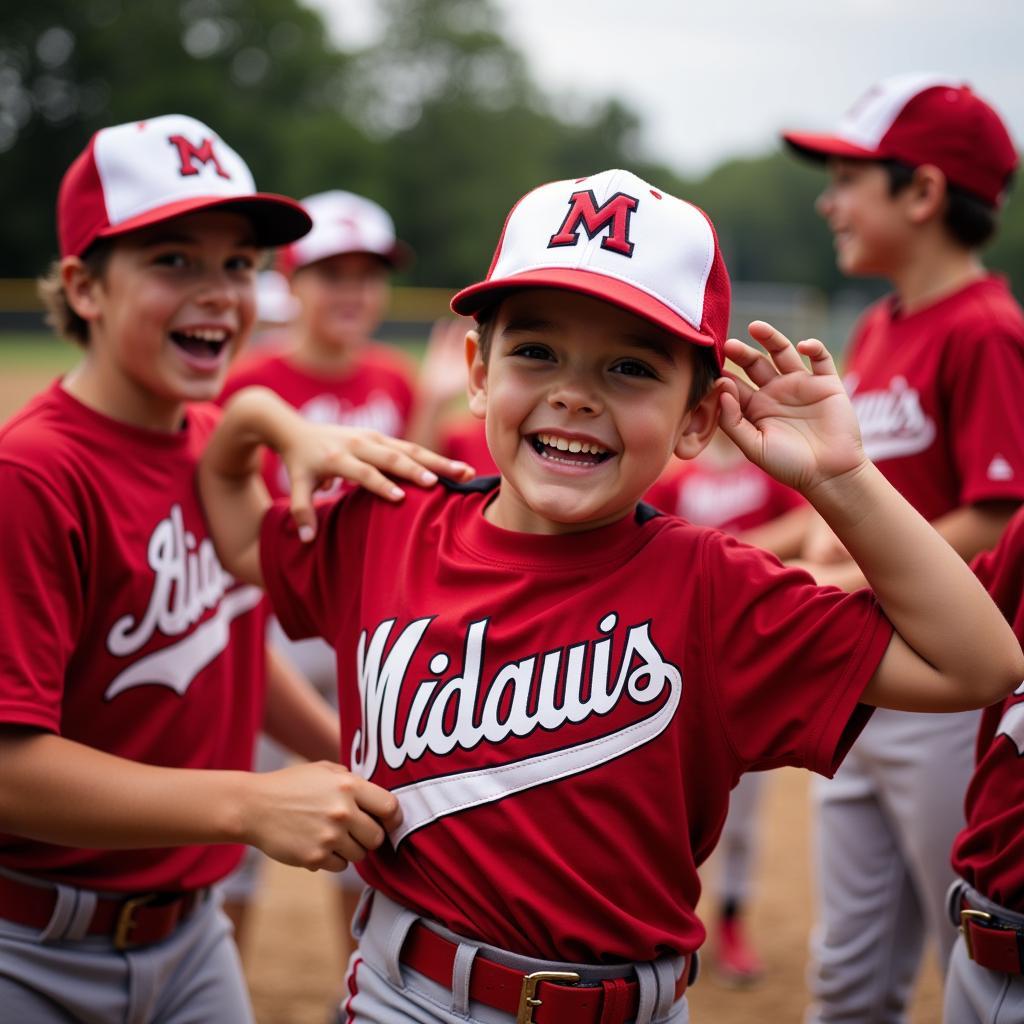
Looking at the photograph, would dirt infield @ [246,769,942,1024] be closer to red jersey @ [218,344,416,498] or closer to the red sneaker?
the red sneaker

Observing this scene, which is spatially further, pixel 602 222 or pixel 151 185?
pixel 151 185

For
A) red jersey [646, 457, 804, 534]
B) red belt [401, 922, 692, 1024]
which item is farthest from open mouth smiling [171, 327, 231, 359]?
red jersey [646, 457, 804, 534]

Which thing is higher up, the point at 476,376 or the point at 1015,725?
the point at 476,376

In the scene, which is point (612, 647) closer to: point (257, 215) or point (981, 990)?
point (981, 990)

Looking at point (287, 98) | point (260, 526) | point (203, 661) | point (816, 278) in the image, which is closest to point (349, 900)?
point (203, 661)

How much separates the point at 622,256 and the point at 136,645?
108cm

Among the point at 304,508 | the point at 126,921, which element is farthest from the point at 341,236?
the point at 126,921

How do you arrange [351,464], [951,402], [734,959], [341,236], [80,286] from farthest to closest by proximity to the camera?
1. [341,236]
2. [734,959]
3. [951,402]
4. [80,286]
5. [351,464]

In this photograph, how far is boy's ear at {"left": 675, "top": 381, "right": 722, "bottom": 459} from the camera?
1.75 m

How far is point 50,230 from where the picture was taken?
32.2m

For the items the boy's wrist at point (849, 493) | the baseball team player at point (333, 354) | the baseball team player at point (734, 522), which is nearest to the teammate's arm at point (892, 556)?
the boy's wrist at point (849, 493)

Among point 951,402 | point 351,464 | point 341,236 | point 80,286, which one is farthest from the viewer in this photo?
point 341,236

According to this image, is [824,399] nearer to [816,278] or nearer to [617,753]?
[617,753]

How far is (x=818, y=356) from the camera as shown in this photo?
5.29 feet
